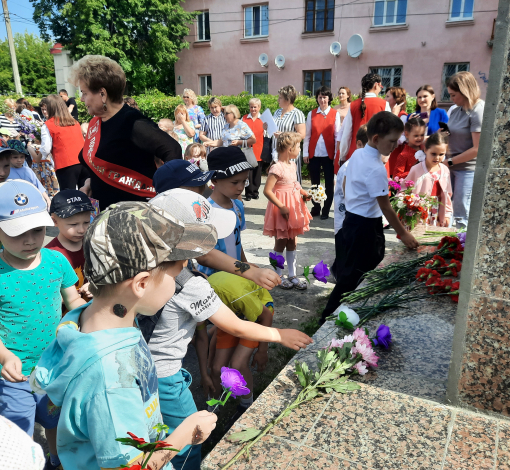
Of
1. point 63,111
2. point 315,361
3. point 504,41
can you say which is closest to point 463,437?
point 315,361

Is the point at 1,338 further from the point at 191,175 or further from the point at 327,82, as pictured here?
the point at 327,82

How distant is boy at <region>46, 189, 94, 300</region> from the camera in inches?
115

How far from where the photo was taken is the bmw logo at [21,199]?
229 cm

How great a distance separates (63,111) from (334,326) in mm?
6330

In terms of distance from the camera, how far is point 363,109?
6199mm

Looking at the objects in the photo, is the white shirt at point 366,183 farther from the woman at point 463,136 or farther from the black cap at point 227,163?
the woman at point 463,136

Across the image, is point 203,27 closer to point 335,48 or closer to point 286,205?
point 335,48

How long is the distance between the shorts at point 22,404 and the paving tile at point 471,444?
5.92 feet

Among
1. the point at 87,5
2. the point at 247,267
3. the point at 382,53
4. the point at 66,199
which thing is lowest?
the point at 247,267

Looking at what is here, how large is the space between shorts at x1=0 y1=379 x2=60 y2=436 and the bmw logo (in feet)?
2.93

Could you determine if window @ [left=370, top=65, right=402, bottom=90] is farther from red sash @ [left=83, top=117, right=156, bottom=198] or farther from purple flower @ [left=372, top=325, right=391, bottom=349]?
purple flower @ [left=372, top=325, right=391, bottom=349]

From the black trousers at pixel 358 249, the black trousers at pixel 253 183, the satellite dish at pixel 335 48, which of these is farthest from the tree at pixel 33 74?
the black trousers at pixel 358 249

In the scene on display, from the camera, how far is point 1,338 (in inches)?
87.2

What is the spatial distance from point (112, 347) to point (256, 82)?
2134cm
